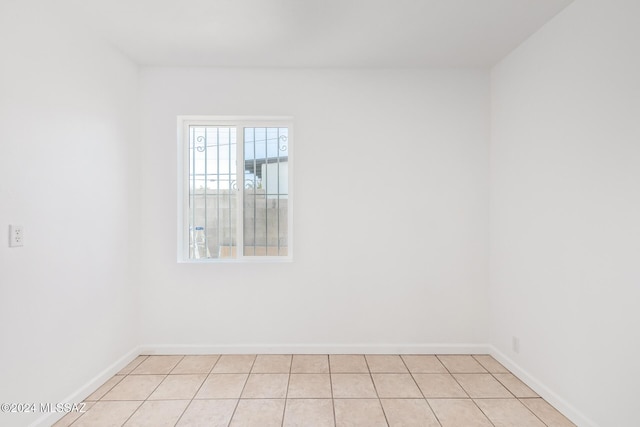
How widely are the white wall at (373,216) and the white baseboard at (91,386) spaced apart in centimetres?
83

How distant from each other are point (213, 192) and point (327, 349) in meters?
1.85

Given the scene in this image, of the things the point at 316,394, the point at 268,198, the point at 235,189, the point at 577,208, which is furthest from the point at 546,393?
the point at 235,189

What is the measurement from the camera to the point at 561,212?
2.37m

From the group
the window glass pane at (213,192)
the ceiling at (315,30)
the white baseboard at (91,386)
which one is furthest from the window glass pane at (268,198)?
the white baseboard at (91,386)

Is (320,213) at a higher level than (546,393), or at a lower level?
higher

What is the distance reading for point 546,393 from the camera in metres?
2.48

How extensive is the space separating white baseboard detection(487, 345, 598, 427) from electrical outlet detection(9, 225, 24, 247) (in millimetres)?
3456

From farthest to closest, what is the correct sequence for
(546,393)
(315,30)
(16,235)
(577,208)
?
(315,30), (546,393), (577,208), (16,235)

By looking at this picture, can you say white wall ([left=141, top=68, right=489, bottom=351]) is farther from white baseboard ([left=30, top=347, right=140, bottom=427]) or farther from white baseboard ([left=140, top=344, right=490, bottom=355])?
white baseboard ([left=30, top=347, right=140, bottom=427])

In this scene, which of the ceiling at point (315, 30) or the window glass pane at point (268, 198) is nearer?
the ceiling at point (315, 30)

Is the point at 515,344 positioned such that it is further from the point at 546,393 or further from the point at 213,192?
the point at 213,192

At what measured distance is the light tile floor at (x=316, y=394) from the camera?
2256 mm

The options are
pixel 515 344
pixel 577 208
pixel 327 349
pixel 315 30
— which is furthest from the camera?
pixel 327 349

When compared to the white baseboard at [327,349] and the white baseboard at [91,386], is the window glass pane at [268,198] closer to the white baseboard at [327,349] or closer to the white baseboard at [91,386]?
the white baseboard at [327,349]
